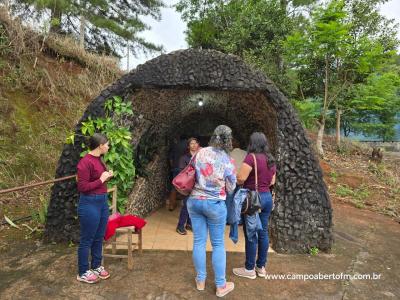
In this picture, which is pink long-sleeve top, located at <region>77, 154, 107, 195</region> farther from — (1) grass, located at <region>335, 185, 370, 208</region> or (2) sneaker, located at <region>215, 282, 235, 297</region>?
(1) grass, located at <region>335, 185, 370, 208</region>

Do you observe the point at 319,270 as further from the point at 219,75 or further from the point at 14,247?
the point at 14,247

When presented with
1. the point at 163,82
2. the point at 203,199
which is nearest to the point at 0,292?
the point at 203,199

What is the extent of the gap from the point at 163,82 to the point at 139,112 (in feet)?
3.21

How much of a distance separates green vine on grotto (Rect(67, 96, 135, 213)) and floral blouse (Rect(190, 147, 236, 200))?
2.01 m

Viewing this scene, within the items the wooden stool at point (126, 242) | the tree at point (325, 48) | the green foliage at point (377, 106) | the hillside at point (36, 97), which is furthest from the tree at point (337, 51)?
the wooden stool at point (126, 242)

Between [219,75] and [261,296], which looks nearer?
[261,296]

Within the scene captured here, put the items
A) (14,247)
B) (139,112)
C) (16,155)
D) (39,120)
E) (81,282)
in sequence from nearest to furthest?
1. (81,282)
2. (14,247)
3. (139,112)
4. (16,155)
5. (39,120)

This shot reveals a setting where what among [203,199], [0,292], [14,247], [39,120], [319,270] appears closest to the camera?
[203,199]

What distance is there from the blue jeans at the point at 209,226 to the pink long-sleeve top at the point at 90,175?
40.4 inches

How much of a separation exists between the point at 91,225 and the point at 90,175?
1.86 ft

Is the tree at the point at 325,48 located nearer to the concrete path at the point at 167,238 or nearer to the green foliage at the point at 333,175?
the green foliage at the point at 333,175

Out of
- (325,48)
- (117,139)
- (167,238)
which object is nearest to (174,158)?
(167,238)

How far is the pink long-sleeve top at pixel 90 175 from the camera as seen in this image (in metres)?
3.04

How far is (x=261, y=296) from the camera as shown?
11.1 feet
